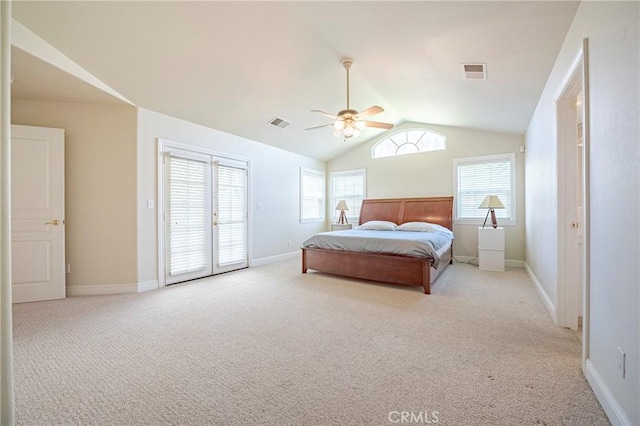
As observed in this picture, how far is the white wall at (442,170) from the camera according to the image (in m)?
5.14

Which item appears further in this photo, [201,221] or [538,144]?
[201,221]

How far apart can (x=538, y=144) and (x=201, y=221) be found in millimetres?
5035

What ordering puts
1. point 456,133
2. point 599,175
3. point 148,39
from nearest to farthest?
point 599,175 < point 148,39 < point 456,133

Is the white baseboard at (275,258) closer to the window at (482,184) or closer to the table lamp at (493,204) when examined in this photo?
the window at (482,184)

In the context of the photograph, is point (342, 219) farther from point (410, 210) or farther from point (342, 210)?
point (410, 210)

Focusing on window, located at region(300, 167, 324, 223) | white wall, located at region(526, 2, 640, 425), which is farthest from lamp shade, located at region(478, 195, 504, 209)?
window, located at region(300, 167, 324, 223)

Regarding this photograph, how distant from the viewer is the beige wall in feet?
11.8

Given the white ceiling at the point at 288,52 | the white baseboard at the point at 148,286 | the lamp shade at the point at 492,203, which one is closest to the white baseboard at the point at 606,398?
the white ceiling at the point at 288,52

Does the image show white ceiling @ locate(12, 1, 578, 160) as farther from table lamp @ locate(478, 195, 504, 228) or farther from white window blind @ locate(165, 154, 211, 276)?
table lamp @ locate(478, 195, 504, 228)

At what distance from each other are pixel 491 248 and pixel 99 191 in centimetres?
612

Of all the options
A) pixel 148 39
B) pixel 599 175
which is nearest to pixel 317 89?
pixel 148 39

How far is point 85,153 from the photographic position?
3.63 m

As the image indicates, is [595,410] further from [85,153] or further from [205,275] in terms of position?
[85,153]

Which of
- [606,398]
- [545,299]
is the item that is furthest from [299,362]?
[545,299]
